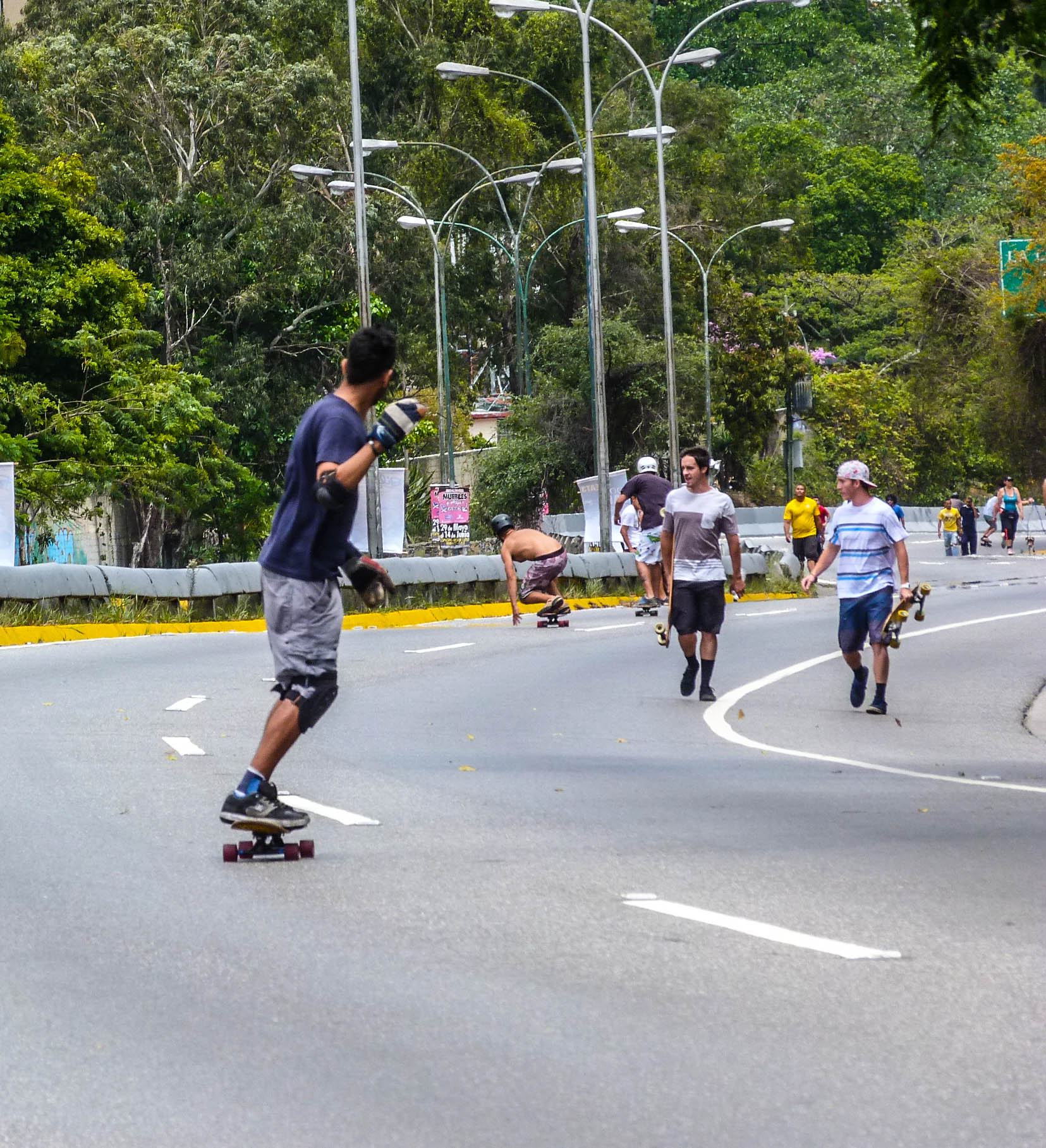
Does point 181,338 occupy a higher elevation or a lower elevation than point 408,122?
lower

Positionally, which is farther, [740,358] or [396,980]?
[740,358]

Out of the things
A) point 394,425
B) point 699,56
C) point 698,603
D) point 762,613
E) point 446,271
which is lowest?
point 762,613

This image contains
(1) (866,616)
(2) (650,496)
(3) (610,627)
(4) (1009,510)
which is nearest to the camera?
(1) (866,616)

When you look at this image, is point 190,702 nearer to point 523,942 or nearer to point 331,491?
point 331,491

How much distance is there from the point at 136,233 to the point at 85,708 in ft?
118

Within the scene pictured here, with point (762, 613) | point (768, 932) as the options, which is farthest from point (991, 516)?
point (768, 932)

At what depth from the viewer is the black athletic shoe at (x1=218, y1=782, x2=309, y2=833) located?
24.5 ft

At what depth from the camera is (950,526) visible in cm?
5006

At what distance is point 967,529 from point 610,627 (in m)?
28.2

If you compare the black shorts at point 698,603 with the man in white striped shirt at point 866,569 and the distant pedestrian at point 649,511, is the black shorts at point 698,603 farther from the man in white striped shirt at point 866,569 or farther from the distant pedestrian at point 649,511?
the distant pedestrian at point 649,511

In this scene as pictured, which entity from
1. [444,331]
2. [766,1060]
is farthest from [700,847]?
[444,331]

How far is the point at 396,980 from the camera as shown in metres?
5.64

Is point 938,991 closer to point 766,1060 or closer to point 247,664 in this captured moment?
point 766,1060

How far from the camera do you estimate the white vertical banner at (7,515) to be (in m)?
22.6
